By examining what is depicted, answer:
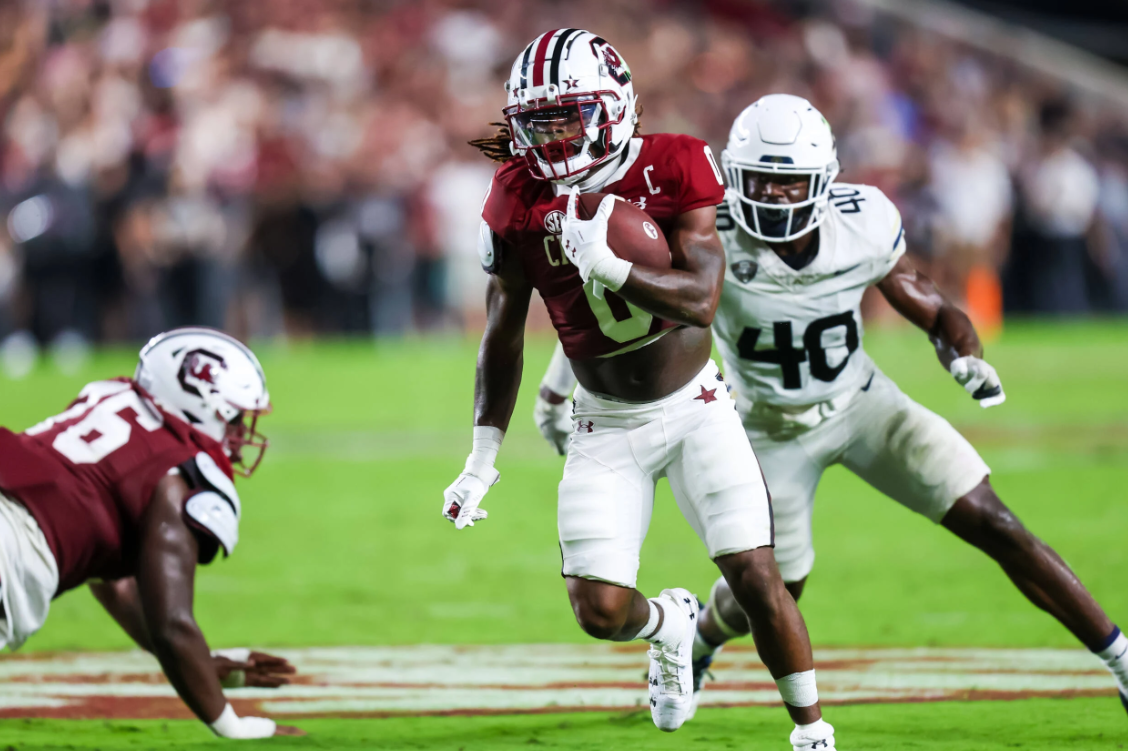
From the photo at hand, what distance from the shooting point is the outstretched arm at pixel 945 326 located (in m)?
4.47

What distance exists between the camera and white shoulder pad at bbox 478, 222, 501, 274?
418 centimetres

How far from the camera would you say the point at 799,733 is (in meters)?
3.84

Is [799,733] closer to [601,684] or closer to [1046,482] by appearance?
[601,684]

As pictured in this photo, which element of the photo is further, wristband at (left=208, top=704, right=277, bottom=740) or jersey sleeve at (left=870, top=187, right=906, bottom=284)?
jersey sleeve at (left=870, top=187, right=906, bottom=284)

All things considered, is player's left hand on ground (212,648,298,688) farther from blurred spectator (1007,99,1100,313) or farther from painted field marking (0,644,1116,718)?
blurred spectator (1007,99,1100,313)

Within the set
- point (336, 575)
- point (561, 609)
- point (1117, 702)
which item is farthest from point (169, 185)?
point (1117, 702)

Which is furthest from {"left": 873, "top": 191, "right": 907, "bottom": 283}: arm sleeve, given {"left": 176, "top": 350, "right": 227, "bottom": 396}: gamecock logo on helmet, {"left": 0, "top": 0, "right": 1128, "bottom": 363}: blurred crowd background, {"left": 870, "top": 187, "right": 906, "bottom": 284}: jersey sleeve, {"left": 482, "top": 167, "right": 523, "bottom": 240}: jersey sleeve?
{"left": 0, "top": 0, "right": 1128, "bottom": 363}: blurred crowd background

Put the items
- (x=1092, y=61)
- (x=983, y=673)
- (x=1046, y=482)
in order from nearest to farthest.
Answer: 1. (x=983, y=673)
2. (x=1046, y=482)
3. (x=1092, y=61)

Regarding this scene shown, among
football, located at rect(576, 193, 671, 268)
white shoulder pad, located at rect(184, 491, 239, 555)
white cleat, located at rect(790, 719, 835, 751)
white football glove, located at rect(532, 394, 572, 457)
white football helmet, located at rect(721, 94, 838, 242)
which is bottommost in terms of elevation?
white cleat, located at rect(790, 719, 835, 751)

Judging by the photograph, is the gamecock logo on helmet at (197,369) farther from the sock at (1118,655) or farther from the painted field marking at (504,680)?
the sock at (1118,655)

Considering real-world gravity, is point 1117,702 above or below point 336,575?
above

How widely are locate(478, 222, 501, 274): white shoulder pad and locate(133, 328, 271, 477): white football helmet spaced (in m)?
0.85

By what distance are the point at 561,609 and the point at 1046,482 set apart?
389 centimetres

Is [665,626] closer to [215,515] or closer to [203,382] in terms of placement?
[215,515]
